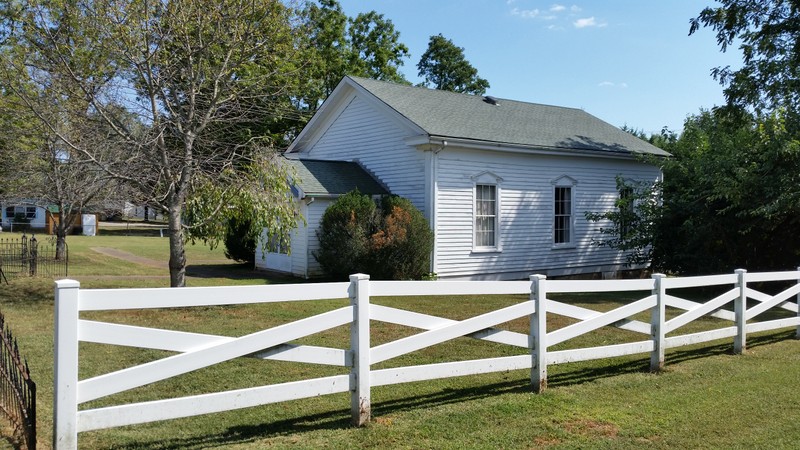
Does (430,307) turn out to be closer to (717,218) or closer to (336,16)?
(717,218)

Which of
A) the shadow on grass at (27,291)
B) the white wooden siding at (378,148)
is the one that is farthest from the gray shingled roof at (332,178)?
the shadow on grass at (27,291)

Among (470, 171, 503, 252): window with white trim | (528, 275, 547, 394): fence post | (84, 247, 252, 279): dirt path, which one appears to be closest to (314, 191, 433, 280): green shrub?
(470, 171, 503, 252): window with white trim

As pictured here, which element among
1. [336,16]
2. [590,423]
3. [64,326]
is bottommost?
[590,423]

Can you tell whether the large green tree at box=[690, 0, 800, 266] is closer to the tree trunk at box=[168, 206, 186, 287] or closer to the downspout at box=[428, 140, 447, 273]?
the downspout at box=[428, 140, 447, 273]

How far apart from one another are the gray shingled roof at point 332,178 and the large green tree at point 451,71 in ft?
120

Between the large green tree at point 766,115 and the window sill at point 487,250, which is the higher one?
the large green tree at point 766,115

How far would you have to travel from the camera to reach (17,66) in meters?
13.0

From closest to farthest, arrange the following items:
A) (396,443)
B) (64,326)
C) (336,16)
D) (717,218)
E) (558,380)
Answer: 1. (64,326)
2. (396,443)
3. (558,380)
4. (717,218)
5. (336,16)

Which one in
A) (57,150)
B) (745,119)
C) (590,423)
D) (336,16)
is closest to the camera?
(590,423)

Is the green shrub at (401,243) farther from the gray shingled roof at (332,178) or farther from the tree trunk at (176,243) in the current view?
the tree trunk at (176,243)

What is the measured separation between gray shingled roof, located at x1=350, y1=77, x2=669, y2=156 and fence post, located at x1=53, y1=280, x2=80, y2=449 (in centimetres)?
1362

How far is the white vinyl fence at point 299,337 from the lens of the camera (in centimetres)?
420

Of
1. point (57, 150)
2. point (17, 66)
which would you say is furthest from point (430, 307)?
point (57, 150)

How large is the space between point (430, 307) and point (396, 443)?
8.60 m
